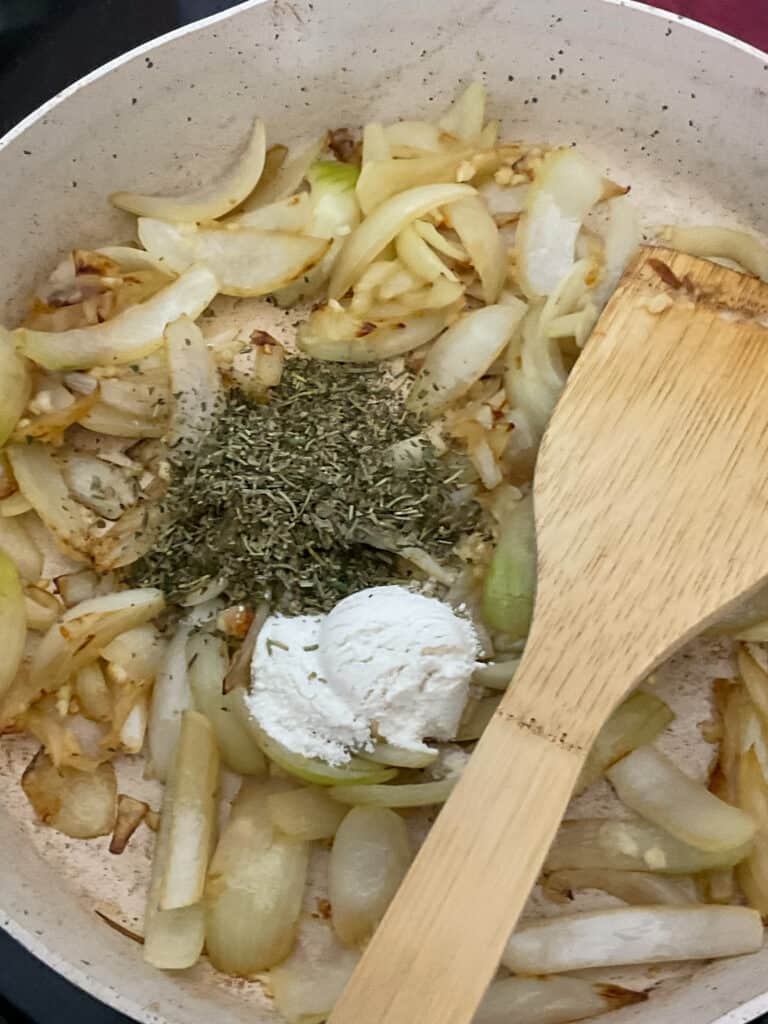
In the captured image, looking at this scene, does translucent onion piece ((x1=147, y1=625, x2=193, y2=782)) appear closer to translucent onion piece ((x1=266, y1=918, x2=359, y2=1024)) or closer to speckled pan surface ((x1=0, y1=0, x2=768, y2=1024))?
speckled pan surface ((x1=0, y1=0, x2=768, y2=1024))

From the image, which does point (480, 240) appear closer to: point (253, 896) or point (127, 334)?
point (127, 334)

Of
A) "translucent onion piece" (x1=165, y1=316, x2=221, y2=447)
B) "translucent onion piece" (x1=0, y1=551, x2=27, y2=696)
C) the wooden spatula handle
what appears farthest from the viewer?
"translucent onion piece" (x1=165, y1=316, x2=221, y2=447)

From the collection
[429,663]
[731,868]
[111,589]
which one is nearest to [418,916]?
[429,663]

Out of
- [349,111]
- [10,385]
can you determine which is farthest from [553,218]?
[10,385]

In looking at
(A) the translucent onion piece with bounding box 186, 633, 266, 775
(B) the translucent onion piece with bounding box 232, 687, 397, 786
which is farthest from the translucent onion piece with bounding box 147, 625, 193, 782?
(B) the translucent onion piece with bounding box 232, 687, 397, 786

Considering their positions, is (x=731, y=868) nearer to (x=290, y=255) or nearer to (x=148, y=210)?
(x=290, y=255)

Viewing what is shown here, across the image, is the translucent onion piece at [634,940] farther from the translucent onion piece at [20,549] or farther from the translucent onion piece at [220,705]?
the translucent onion piece at [20,549]
